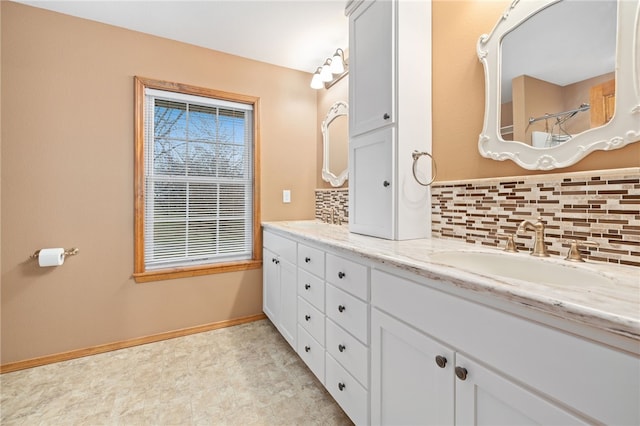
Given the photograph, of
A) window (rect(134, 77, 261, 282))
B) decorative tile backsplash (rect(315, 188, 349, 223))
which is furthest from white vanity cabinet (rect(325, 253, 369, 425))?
window (rect(134, 77, 261, 282))

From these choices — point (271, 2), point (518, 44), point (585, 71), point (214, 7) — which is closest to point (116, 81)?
point (214, 7)

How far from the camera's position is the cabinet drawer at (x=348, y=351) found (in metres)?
1.24

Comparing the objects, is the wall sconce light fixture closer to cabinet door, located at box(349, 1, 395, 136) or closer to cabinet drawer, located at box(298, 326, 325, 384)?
cabinet door, located at box(349, 1, 395, 136)

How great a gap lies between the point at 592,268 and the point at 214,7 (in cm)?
252

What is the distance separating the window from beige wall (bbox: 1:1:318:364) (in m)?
0.09

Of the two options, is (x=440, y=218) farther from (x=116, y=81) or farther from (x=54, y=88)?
(x=54, y=88)

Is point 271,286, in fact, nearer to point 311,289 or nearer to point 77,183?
point 311,289

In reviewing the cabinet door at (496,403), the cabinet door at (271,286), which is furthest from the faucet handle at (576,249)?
the cabinet door at (271,286)

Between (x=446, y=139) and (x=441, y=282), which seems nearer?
(x=441, y=282)

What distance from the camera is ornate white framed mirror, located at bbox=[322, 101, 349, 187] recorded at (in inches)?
97.1

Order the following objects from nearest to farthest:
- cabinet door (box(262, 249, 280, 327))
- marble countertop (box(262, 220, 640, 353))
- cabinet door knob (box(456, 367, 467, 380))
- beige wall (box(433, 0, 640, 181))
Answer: marble countertop (box(262, 220, 640, 353)), cabinet door knob (box(456, 367, 467, 380)), beige wall (box(433, 0, 640, 181)), cabinet door (box(262, 249, 280, 327))

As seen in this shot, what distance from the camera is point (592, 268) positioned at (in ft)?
2.98

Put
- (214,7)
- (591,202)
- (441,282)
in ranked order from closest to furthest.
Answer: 1. (441,282)
2. (591,202)
3. (214,7)

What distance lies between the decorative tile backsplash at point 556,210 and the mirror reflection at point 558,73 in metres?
0.18
